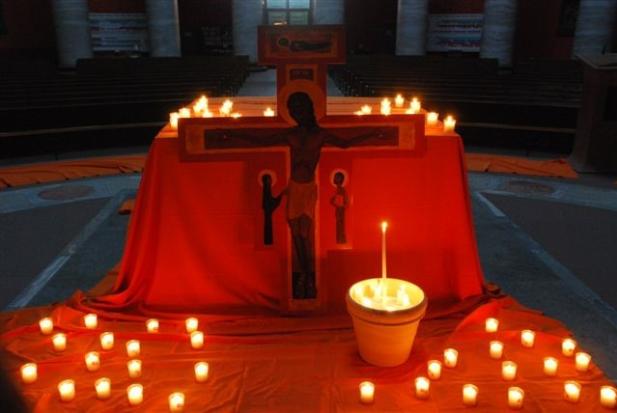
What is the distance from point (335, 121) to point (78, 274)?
2.49 m

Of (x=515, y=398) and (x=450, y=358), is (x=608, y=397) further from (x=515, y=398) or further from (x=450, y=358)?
(x=450, y=358)

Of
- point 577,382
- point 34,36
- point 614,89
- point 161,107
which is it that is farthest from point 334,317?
point 34,36

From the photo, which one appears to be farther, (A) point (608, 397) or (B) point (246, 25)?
(B) point (246, 25)

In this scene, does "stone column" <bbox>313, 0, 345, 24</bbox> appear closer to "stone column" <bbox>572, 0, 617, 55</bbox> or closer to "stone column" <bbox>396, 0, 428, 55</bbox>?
"stone column" <bbox>396, 0, 428, 55</bbox>

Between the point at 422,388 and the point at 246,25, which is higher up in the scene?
the point at 246,25

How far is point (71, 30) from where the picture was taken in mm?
Answer: 17625

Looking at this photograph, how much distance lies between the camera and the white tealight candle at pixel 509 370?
3102 mm

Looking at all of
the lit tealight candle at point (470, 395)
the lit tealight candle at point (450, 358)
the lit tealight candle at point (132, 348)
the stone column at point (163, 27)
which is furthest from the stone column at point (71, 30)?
the lit tealight candle at point (470, 395)

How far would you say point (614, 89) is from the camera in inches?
299

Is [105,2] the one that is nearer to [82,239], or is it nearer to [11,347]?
[82,239]

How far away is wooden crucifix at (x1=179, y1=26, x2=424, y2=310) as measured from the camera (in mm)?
3559

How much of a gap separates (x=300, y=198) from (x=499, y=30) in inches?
643

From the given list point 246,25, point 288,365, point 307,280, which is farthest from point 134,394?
point 246,25

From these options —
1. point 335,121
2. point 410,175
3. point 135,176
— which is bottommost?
point 135,176
